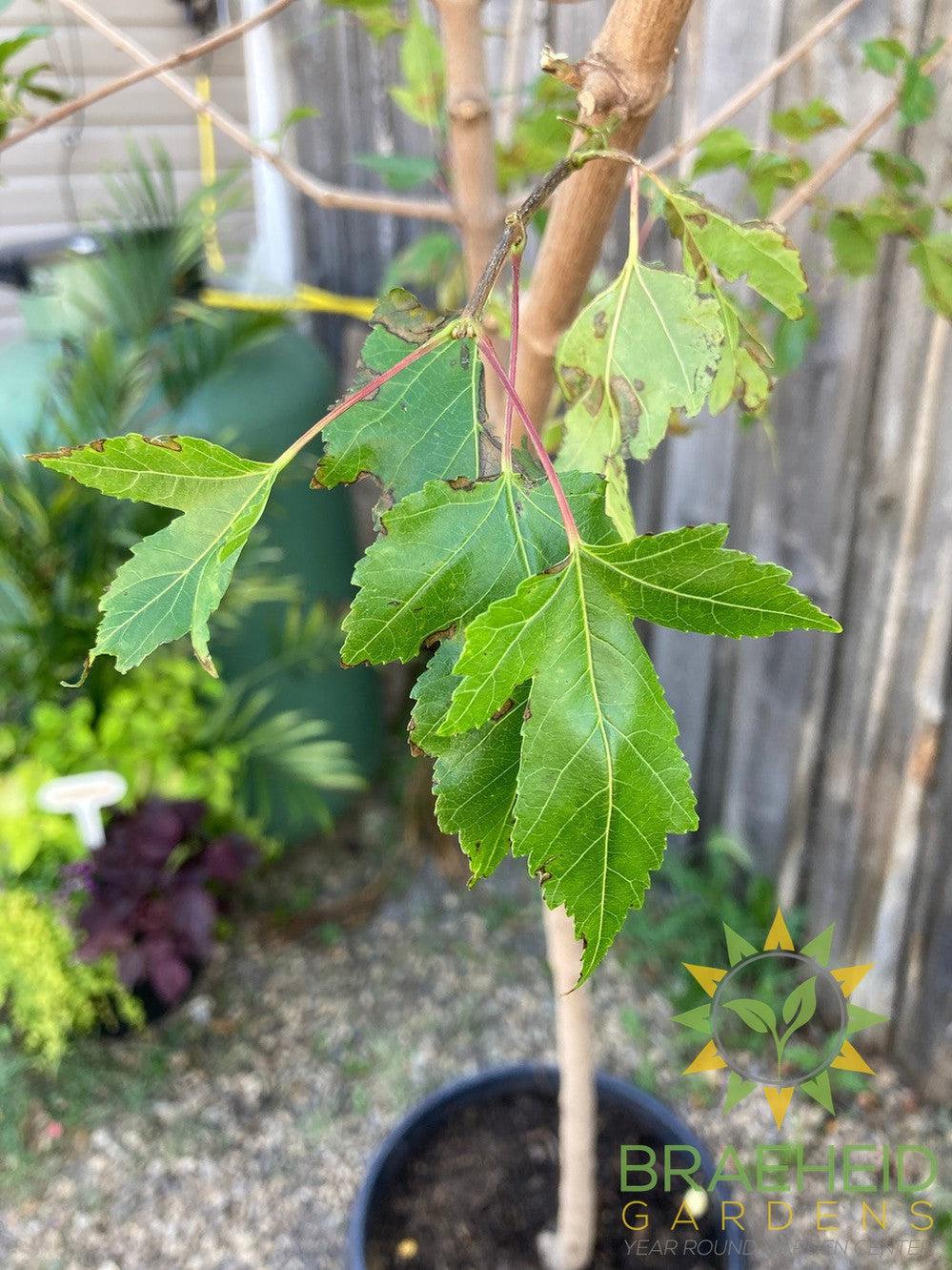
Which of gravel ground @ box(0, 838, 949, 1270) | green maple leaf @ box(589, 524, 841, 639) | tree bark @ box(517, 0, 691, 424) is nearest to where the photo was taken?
green maple leaf @ box(589, 524, 841, 639)

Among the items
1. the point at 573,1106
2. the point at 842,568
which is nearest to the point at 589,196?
the point at 573,1106

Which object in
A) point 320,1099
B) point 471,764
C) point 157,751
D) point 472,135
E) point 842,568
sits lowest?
point 320,1099

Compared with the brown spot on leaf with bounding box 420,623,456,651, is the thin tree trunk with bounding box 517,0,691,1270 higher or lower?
higher

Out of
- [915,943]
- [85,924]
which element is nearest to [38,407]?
[85,924]

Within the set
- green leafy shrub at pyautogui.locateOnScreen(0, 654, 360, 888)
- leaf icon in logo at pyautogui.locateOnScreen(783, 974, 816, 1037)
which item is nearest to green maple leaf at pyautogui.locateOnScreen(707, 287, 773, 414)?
leaf icon in logo at pyautogui.locateOnScreen(783, 974, 816, 1037)

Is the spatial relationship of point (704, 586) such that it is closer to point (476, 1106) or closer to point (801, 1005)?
point (476, 1106)

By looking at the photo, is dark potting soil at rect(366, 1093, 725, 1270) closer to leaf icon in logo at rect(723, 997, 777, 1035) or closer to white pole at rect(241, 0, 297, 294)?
leaf icon in logo at rect(723, 997, 777, 1035)

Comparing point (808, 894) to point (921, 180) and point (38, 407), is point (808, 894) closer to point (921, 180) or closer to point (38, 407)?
point (921, 180)
